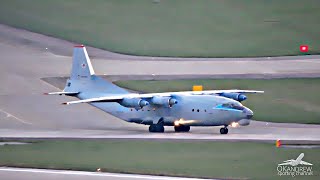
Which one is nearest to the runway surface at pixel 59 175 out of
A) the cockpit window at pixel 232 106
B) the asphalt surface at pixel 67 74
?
the asphalt surface at pixel 67 74

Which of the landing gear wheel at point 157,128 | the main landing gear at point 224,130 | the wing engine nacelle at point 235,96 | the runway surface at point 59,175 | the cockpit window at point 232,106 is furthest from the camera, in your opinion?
the wing engine nacelle at point 235,96

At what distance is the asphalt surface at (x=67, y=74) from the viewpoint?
41247 millimetres

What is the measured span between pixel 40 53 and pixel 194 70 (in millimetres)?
11051

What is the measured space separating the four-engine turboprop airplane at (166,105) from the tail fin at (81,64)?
0.11 m

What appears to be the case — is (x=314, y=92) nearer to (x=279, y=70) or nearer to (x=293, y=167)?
(x=279, y=70)

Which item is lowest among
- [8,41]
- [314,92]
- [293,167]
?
[293,167]

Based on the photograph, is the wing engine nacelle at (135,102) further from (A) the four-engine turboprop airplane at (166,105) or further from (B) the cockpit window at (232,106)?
(B) the cockpit window at (232,106)

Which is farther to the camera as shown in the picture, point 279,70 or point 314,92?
point 279,70

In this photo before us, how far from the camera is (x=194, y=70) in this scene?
56000 mm

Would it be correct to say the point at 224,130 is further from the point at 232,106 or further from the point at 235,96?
the point at 235,96

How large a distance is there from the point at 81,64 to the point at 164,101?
5.67 m

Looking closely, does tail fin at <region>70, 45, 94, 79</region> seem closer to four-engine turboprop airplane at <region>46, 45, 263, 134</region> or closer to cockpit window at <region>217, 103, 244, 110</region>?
four-engine turboprop airplane at <region>46, 45, 263, 134</region>

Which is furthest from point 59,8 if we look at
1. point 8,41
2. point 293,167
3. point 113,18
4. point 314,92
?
point 293,167

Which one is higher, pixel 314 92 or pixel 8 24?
pixel 8 24
